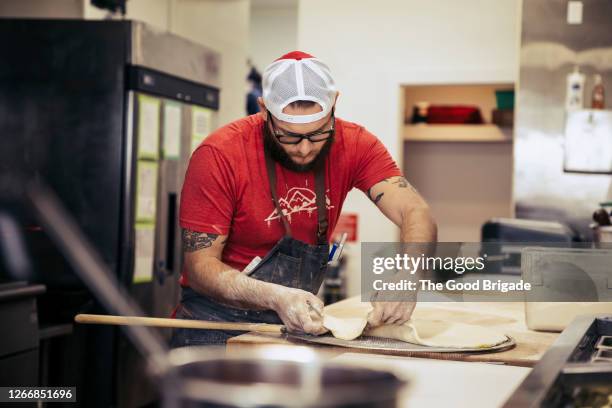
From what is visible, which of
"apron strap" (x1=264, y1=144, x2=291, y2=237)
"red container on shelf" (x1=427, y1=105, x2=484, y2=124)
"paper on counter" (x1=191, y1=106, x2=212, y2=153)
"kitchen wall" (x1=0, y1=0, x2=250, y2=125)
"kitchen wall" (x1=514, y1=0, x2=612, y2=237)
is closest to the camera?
"apron strap" (x1=264, y1=144, x2=291, y2=237)

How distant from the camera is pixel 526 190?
5195 millimetres

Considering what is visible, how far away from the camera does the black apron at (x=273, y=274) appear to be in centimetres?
241

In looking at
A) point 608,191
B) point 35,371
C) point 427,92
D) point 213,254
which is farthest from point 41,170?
point 427,92

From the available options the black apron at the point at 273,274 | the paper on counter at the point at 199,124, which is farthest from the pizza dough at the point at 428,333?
the paper on counter at the point at 199,124

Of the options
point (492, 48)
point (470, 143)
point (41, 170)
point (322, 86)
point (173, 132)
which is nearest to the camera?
point (322, 86)

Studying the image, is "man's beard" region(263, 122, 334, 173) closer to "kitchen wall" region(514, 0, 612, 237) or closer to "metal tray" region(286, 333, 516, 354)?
"metal tray" region(286, 333, 516, 354)

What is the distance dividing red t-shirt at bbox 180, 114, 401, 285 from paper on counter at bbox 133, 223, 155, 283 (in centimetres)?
175

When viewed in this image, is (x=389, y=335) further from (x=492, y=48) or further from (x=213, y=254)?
(x=492, y=48)

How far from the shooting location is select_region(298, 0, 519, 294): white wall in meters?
5.92

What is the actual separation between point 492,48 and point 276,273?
399cm

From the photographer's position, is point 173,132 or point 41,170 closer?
point 41,170

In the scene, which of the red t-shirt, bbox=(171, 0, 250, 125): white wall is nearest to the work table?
the red t-shirt
